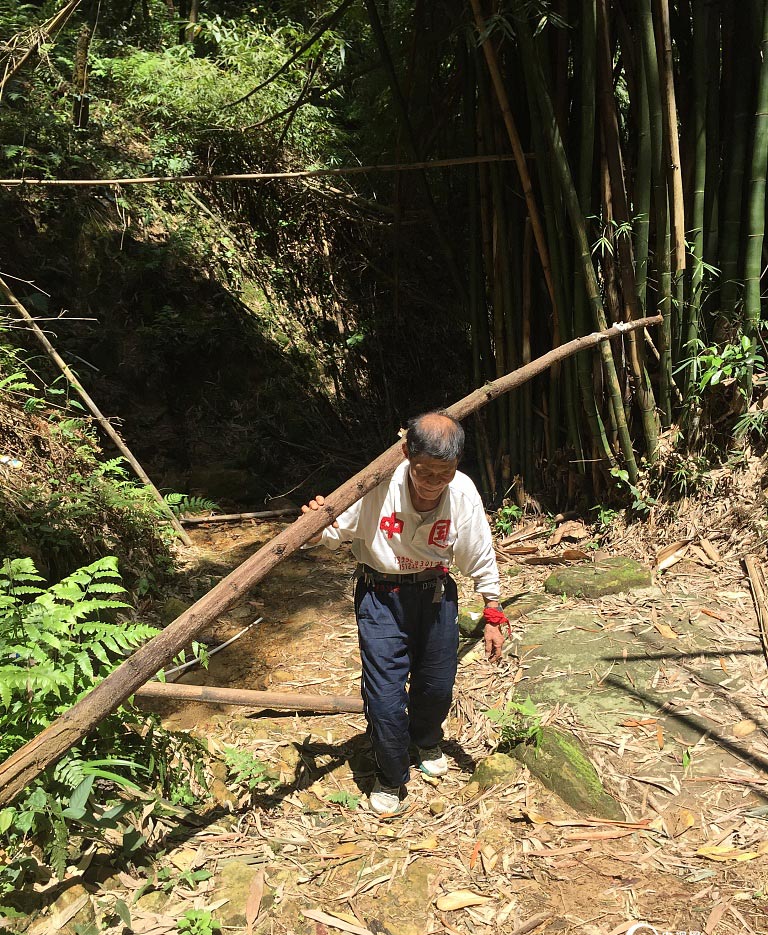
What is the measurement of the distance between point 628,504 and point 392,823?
7.33 feet

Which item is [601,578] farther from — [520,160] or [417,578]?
[520,160]

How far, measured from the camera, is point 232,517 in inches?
179

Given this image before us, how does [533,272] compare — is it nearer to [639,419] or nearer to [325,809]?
[639,419]

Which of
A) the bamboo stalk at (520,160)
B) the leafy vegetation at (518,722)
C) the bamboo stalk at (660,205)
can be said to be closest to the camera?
the leafy vegetation at (518,722)

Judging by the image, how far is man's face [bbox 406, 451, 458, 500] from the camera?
184 cm

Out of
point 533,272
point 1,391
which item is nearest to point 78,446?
point 1,391

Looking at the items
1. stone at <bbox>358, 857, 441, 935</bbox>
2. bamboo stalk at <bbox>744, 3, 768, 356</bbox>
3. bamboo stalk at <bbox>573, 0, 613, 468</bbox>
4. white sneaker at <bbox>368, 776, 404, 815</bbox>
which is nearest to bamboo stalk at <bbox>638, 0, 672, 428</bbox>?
bamboo stalk at <bbox>573, 0, 613, 468</bbox>

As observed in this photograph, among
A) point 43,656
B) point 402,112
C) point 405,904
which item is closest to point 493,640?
point 405,904

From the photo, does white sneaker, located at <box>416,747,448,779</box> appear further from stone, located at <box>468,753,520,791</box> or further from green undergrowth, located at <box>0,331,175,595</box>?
green undergrowth, located at <box>0,331,175,595</box>

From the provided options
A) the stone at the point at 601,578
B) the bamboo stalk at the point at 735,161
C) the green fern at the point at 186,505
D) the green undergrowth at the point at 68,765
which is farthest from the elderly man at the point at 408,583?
the green fern at the point at 186,505

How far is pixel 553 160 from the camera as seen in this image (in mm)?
3309

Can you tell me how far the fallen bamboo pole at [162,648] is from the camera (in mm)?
1518

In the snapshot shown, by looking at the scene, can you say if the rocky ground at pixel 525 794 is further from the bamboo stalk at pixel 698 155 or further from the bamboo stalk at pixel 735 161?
the bamboo stalk at pixel 735 161

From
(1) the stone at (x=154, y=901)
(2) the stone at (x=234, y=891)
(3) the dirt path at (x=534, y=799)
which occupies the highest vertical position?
(1) the stone at (x=154, y=901)
